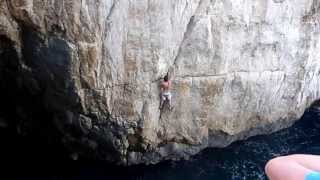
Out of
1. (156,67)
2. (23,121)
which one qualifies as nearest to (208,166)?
(156,67)

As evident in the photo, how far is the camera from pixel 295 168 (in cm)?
171

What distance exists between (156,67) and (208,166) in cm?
285

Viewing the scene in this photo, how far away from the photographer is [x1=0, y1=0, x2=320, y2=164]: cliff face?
31.3 feet

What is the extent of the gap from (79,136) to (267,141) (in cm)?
499

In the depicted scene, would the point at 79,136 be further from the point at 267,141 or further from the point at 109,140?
the point at 267,141

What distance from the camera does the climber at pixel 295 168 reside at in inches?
65.8

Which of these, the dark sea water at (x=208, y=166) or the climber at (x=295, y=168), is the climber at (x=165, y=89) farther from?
the climber at (x=295, y=168)

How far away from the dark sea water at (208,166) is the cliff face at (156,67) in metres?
0.27

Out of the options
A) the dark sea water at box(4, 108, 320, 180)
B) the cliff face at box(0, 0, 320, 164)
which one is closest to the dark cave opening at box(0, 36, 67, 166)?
the cliff face at box(0, 0, 320, 164)

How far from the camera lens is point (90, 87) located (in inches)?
396

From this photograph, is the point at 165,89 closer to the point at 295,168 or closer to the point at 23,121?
the point at 23,121

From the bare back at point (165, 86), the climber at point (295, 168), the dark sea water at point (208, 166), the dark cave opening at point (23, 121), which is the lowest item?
the dark sea water at point (208, 166)

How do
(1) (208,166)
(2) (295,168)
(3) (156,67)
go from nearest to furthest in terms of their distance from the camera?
(2) (295,168)
(3) (156,67)
(1) (208,166)

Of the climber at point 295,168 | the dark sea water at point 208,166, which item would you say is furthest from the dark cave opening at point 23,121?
the climber at point 295,168
